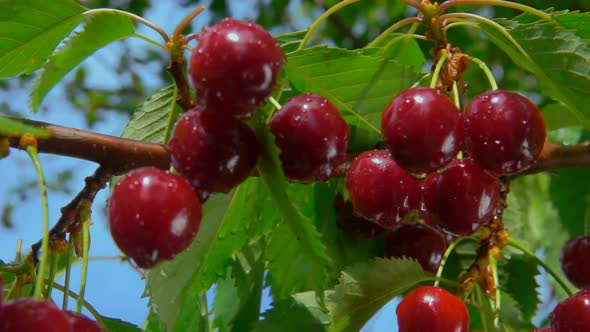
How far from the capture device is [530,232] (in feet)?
7.63

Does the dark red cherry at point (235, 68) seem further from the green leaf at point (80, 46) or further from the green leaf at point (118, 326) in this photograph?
the green leaf at point (118, 326)

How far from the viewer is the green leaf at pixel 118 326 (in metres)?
1.15

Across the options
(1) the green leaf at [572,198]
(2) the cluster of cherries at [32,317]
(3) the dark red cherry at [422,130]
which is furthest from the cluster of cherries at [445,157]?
(1) the green leaf at [572,198]

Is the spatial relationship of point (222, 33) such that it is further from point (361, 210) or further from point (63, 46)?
point (361, 210)

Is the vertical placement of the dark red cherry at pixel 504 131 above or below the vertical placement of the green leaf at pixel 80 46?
below

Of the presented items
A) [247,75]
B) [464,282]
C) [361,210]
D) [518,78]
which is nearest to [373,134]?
[361,210]

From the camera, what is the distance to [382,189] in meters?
1.03

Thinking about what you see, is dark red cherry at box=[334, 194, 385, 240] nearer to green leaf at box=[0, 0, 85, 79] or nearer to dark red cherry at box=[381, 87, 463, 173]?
dark red cherry at box=[381, 87, 463, 173]

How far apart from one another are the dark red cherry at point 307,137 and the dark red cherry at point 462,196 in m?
0.18

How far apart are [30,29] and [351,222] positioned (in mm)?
588

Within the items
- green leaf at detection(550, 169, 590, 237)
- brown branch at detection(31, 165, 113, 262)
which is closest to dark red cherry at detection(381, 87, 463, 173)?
brown branch at detection(31, 165, 113, 262)

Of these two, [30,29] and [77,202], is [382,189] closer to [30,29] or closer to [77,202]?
[77,202]

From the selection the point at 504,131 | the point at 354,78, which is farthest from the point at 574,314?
the point at 354,78

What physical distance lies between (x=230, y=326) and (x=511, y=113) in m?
0.71
